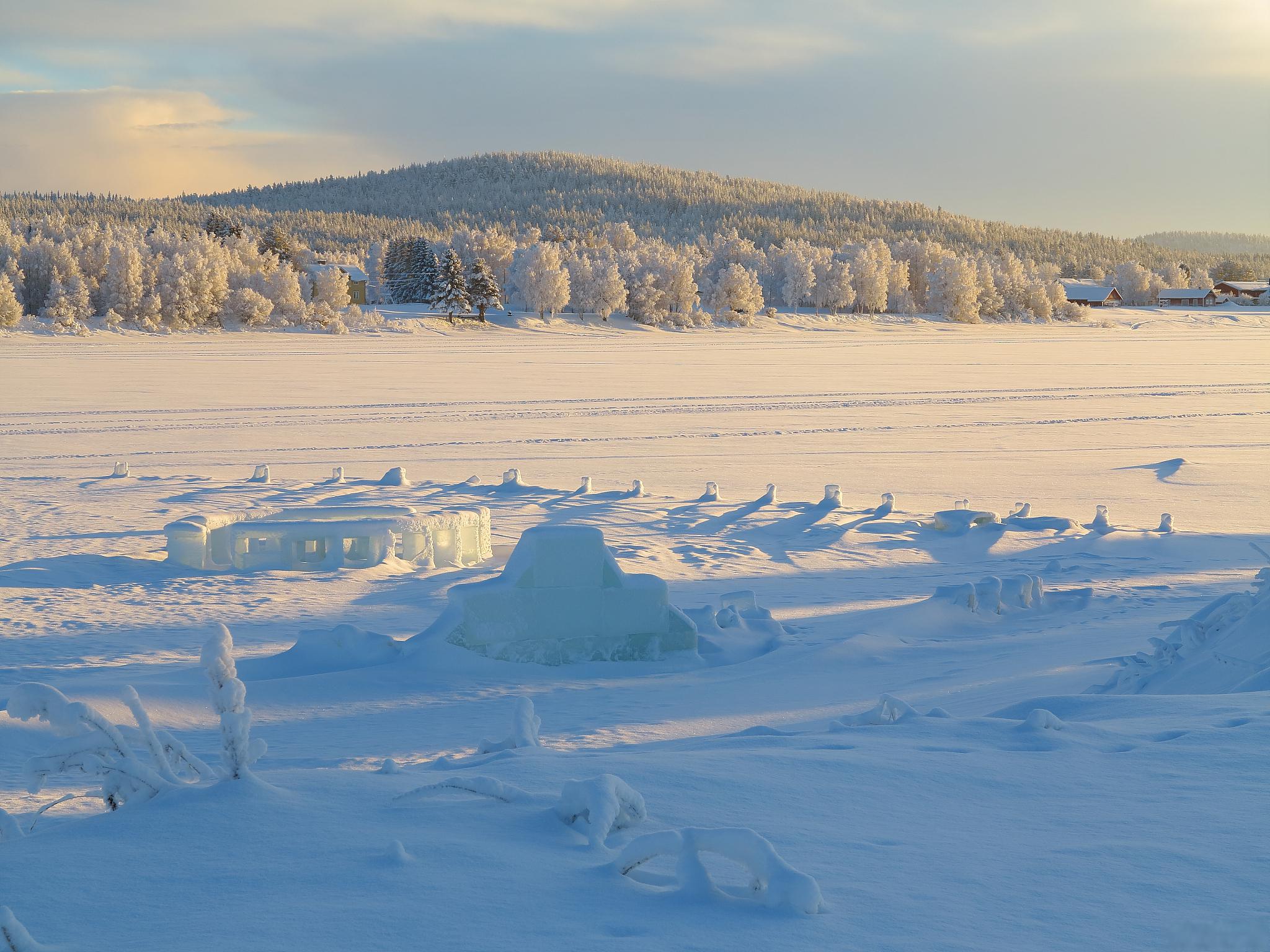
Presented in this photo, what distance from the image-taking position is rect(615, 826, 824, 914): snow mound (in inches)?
104

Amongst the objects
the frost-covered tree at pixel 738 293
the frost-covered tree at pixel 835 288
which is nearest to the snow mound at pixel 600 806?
the frost-covered tree at pixel 738 293

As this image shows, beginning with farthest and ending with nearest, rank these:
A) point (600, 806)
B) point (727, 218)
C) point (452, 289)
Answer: point (727, 218), point (452, 289), point (600, 806)

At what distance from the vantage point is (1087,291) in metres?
122

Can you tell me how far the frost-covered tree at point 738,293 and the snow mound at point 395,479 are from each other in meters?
61.5

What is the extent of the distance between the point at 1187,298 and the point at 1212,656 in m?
133

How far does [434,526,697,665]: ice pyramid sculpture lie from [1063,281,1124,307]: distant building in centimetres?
11733

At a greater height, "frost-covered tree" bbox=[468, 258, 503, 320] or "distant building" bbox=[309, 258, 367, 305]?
"distant building" bbox=[309, 258, 367, 305]

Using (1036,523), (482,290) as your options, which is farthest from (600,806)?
(482,290)

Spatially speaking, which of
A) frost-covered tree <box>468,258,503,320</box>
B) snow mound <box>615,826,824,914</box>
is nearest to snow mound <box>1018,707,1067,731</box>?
snow mound <box>615,826,824,914</box>

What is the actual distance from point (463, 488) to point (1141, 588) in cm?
812

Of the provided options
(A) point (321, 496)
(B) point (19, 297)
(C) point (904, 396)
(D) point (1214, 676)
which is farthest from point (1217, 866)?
(B) point (19, 297)

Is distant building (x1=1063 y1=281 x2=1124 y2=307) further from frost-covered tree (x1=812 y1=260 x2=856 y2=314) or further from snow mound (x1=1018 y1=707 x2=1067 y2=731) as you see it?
snow mound (x1=1018 y1=707 x2=1067 y2=731)

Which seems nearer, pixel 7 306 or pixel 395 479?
pixel 395 479

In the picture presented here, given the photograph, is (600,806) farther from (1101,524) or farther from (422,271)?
(422,271)
